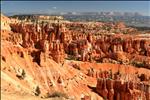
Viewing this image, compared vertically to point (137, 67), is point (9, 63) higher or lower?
higher

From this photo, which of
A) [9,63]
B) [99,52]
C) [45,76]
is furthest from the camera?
[99,52]

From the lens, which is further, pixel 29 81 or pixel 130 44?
pixel 130 44

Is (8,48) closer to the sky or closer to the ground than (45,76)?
closer to the sky

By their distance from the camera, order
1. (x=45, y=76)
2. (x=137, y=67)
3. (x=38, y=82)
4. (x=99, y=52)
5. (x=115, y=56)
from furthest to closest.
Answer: (x=99, y=52) → (x=115, y=56) → (x=137, y=67) → (x=45, y=76) → (x=38, y=82)

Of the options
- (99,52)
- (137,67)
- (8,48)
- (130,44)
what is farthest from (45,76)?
(130,44)

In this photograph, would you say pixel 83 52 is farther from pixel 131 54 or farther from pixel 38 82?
pixel 38 82

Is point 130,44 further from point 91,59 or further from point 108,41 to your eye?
point 91,59

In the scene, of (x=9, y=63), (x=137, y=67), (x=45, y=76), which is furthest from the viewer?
(x=137, y=67)

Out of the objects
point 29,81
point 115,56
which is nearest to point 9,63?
point 29,81

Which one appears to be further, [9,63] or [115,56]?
[115,56]
